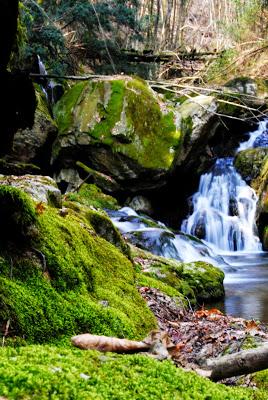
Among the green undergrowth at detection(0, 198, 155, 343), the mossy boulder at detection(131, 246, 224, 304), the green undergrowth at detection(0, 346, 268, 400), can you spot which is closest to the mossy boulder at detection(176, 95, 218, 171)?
the mossy boulder at detection(131, 246, 224, 304)

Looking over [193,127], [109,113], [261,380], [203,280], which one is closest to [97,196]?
[109,113]

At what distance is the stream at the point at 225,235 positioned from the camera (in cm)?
856

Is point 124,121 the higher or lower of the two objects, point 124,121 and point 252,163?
the higher

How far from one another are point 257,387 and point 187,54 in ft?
79.1

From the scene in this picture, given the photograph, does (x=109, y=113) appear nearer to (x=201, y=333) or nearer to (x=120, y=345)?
(x=201, y=333)

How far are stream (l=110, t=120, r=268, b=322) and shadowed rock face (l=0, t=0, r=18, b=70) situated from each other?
5.42 meters

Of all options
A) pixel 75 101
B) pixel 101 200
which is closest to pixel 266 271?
pixel 101 200

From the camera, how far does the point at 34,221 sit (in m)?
2.75

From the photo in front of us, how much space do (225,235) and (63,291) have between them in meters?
13.1

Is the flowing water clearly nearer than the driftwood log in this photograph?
No

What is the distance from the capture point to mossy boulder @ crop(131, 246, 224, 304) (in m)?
6.67

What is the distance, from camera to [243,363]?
5.51ft

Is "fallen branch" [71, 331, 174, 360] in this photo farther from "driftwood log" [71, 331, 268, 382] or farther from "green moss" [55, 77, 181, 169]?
"green moss" [55, 77, 181, 169]

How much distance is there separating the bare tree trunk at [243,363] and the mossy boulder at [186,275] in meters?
4.74
